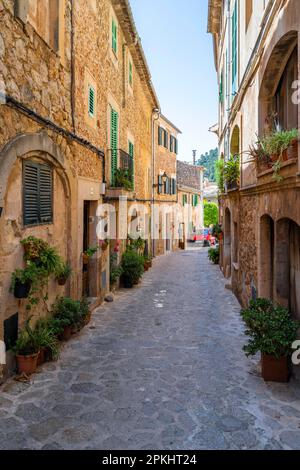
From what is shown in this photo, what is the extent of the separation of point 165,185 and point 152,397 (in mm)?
21222

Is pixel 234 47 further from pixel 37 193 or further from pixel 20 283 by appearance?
pixel 20 283

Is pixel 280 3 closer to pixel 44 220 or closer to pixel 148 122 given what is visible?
pixel 44 220

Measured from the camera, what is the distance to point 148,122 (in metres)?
20.8

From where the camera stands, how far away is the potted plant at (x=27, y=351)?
17.7 feet

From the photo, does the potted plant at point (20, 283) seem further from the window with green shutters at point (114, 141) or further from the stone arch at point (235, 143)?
the stone arch at point (235, 143)

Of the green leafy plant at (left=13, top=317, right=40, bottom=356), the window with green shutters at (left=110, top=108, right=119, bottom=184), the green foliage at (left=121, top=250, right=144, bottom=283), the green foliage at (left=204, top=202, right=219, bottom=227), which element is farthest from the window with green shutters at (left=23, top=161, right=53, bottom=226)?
the green foliage at (left=204, top=202, right=219, bottom=227)

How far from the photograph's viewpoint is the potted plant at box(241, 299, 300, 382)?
5.00 m

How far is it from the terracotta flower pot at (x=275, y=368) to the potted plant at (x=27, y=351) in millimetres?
3418

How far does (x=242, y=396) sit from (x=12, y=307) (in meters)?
3.50

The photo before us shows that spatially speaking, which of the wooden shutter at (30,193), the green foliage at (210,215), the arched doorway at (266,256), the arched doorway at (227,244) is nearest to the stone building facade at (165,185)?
the arched doorway at (227,244)

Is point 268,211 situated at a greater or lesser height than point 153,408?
greater

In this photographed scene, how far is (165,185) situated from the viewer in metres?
25.3

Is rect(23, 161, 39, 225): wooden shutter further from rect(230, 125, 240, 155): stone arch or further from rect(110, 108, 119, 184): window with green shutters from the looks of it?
rect(230, 125, 240, 155): stone arch
